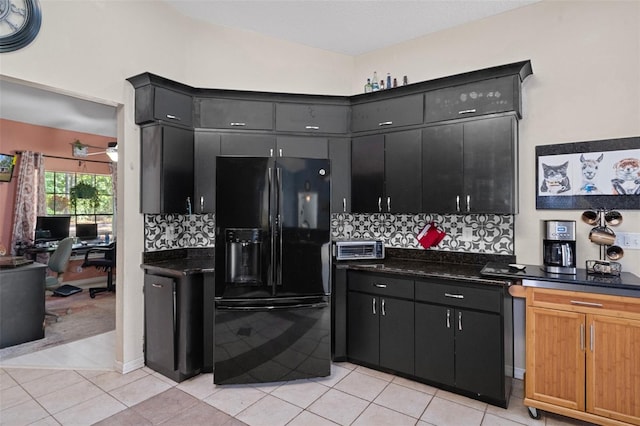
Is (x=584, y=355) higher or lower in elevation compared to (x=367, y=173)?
lower

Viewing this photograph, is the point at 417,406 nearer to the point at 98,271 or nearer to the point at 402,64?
the point at 402,64

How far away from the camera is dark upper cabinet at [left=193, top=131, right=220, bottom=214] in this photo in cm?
333

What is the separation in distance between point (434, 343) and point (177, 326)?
6.94 ft

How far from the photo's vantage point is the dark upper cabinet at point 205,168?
10.9ft

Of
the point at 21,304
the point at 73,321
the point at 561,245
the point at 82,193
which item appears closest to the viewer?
the point at 561,245

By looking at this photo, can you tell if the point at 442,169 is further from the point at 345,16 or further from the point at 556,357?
the point at 345,16

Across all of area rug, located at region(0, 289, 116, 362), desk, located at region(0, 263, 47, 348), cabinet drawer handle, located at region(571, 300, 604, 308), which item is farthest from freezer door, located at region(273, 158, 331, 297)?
desk, located at region(0, 263, 47, 348)

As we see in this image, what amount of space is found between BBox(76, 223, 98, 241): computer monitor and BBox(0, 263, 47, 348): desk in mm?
2839

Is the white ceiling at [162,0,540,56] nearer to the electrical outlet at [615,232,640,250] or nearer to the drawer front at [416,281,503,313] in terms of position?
the electrical outlet at [615,232,640,250]

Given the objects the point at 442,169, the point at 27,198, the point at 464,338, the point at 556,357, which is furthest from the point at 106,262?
the point at 556,357

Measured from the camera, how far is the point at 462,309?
261cm

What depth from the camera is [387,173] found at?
3314 millimetres

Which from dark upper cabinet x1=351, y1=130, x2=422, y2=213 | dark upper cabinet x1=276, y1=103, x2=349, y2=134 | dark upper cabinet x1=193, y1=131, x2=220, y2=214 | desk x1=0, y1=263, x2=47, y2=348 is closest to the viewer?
dark upper cabinet x1=351, y1=130, x2=422, y2=213

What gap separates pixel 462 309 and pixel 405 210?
101 cm
